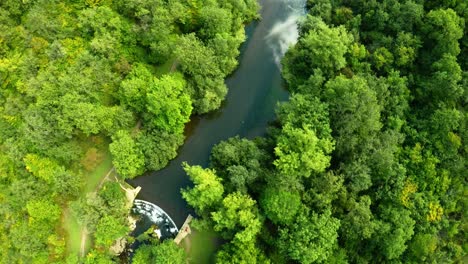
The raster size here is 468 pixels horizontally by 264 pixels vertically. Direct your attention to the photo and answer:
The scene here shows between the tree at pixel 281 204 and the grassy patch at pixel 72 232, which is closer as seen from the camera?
the tree at pixel 281 204

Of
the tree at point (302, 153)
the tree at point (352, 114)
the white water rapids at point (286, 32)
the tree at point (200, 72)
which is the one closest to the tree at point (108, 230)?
the tree at point (200, 72)

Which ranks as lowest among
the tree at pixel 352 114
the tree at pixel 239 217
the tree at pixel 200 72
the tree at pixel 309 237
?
the tree at pixel 239 217

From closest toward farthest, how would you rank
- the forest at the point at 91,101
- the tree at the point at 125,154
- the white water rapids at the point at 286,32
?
the forest at the point at 91,101, the tree at the point at 125,154, the white water rapids at the point at 286,32

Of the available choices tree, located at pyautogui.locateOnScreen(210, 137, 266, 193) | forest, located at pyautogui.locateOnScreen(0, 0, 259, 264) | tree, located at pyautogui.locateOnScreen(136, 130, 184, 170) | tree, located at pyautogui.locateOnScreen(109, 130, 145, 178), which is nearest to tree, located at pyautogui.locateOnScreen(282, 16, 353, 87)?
forest, located at pyautogui.locateOnScreen(0, 0, 259, 264)

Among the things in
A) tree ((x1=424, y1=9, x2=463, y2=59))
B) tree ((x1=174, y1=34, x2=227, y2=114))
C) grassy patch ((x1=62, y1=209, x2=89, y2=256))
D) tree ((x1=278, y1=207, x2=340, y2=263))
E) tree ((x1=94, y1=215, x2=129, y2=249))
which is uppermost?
tree ((x1=424, y1=9, x2=463, y2=59))

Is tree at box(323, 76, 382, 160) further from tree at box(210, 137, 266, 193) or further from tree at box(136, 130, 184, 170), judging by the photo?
tree at box(136, 130, 184, 170)

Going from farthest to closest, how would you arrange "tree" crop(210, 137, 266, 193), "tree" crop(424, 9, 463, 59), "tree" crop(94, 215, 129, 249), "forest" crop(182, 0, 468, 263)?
"tree" crop(424, 9, 463, 59)
"tree" crop(210, 137, 266, 193)
"tree" crop(94, 215, 129, 249)
"forest" crop(182, 0, 468, 263)

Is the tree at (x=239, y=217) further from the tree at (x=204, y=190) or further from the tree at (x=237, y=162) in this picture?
the tree at (x=237, y=162)
